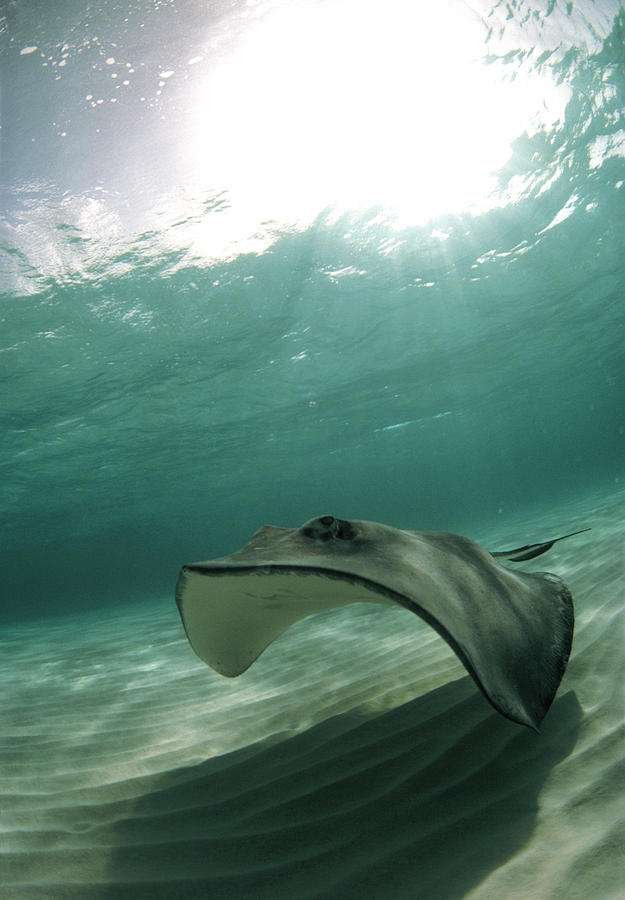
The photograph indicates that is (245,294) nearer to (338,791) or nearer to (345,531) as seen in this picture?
(345,531)

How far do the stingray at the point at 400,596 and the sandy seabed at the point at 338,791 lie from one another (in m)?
0.48

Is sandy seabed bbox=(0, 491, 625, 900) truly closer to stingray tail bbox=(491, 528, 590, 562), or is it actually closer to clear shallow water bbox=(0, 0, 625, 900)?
clear shallow water bbox=(0, 0, 625, 900)

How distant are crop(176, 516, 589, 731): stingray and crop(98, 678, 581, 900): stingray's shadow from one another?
54cm

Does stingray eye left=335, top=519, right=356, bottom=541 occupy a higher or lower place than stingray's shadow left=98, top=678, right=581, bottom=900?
higher

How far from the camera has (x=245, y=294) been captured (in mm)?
13695

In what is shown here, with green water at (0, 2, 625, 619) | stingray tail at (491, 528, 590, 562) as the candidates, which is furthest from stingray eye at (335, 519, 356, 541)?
green water at (0, 2, 625, 619)

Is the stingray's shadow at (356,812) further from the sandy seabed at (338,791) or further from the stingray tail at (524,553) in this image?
the stingray tail at (524,553)

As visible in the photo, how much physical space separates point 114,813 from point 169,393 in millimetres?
16870

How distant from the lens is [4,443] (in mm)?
18703

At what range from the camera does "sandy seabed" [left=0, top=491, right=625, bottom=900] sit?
1670mm

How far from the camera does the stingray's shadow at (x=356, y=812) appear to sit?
171 cm

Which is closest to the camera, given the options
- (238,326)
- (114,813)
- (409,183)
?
(114,813)

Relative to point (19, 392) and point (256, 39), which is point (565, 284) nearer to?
point (256, 39)

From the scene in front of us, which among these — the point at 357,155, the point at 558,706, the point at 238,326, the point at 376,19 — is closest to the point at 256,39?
the point at 376,19
